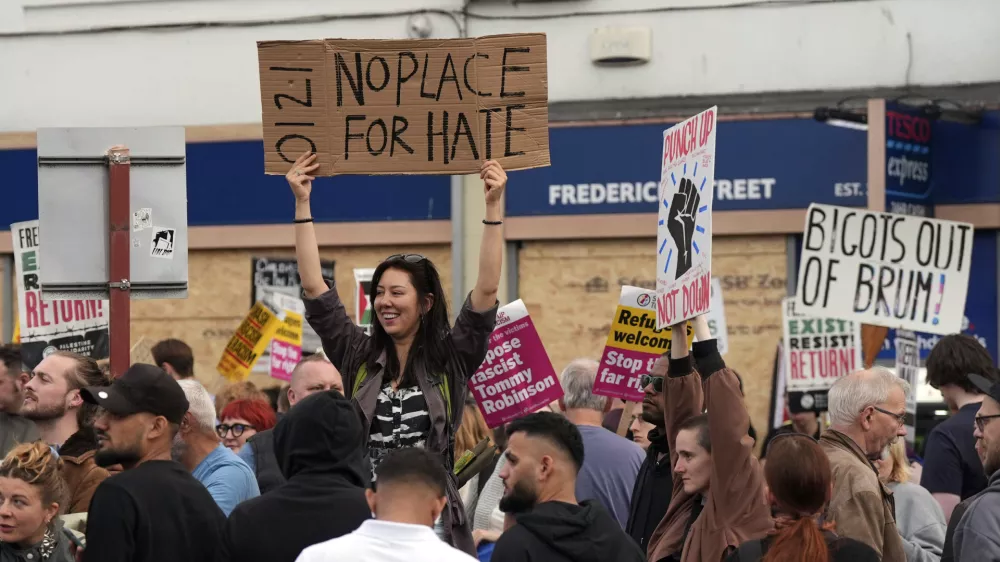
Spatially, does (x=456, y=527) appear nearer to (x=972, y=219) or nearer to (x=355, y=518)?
(x=355, y=518)

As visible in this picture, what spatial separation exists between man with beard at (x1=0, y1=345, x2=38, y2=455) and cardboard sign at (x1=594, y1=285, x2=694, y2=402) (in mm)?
3259

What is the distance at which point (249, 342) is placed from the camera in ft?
46.1

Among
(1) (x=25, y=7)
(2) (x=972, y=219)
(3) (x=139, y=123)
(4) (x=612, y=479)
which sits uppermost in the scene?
(1) (x=25, y=7)

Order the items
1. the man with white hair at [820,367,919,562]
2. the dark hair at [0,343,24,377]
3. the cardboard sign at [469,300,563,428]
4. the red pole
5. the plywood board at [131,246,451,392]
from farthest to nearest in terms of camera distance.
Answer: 1. the plywood board at [131,246,451,392]
2. the cardboard sign at [469,300,563,428]
3. the dark hair at [0,343,24,377]
4. the red pole
5. the man with white hair at [820,367,919,562]

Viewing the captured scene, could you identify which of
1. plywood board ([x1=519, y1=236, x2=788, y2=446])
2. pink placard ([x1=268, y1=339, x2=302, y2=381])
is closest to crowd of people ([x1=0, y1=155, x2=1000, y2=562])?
pink placard ([x1=268, y1=339, x2=302, y2=381])

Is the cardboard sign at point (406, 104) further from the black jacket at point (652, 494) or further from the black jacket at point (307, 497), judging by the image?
the black jacket at point (307, 497)

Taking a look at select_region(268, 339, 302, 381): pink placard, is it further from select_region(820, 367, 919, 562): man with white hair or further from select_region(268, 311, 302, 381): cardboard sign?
select_region(820, 367, 919, 562): man with white hair

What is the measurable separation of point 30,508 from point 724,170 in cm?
1182

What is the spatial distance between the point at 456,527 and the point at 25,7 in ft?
47.5

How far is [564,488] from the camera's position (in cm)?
575

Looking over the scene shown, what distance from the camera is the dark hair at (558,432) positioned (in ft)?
19.1

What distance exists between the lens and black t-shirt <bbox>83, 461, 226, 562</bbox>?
5.29m

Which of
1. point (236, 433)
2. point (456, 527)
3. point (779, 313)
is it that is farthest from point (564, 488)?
point (779, 313)

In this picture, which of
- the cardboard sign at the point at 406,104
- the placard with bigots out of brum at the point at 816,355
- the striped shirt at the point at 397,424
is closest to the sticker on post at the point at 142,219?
the cardboard sign at the point at 406,104
